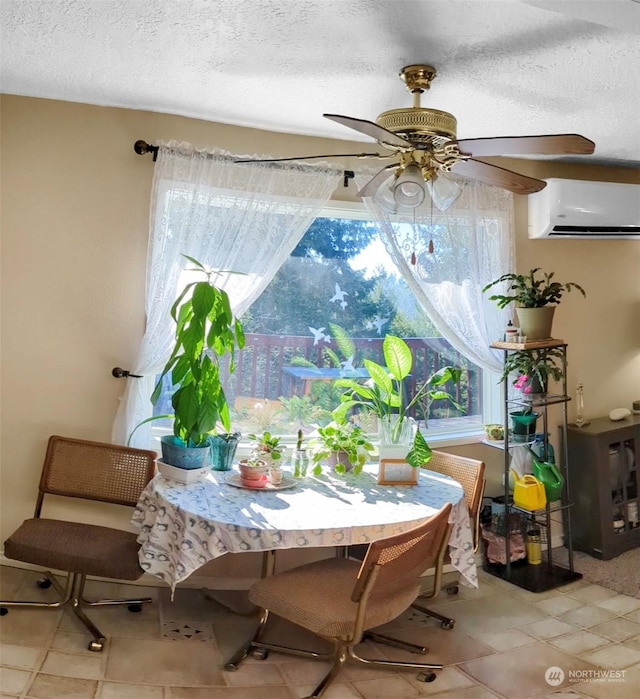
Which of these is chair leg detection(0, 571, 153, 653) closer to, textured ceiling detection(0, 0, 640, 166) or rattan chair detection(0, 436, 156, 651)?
rattan chair detection(0, 436, 156, 651)

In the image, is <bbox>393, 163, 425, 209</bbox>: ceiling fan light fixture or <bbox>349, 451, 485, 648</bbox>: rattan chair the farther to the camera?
<bbox>349, 451, 485, 648</bbox>: rattan chair

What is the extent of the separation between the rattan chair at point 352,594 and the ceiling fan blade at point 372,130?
50.6 inches

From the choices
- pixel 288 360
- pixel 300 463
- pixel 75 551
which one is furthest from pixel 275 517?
pixel 288 360

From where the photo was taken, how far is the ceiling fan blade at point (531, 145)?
1.90 metres

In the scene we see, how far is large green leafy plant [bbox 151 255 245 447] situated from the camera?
2.66m

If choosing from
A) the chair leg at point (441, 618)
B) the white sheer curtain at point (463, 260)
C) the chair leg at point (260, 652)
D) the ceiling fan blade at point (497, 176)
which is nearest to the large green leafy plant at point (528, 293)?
the white sheer curtain at point (463, 260)

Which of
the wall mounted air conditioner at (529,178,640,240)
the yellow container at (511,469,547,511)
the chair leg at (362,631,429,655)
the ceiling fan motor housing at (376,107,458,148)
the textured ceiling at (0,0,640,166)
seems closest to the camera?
the textured ceiling at (0,0,640,166)

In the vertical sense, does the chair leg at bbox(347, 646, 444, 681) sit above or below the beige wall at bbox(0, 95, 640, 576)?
below

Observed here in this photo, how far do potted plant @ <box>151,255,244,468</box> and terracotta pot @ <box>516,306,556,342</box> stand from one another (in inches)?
66.3

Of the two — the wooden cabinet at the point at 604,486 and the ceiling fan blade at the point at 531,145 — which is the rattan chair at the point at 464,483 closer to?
the wooden cabinet at the point at 604,486

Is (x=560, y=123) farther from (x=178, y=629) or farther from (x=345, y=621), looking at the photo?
(x=178, y=629)

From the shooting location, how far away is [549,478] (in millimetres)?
3393

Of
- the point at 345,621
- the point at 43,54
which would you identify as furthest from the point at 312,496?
the point at 43,54

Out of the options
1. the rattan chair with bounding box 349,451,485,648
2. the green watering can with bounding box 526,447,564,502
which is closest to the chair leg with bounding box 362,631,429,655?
the rattan chair with bounding box 349,451,485,648
